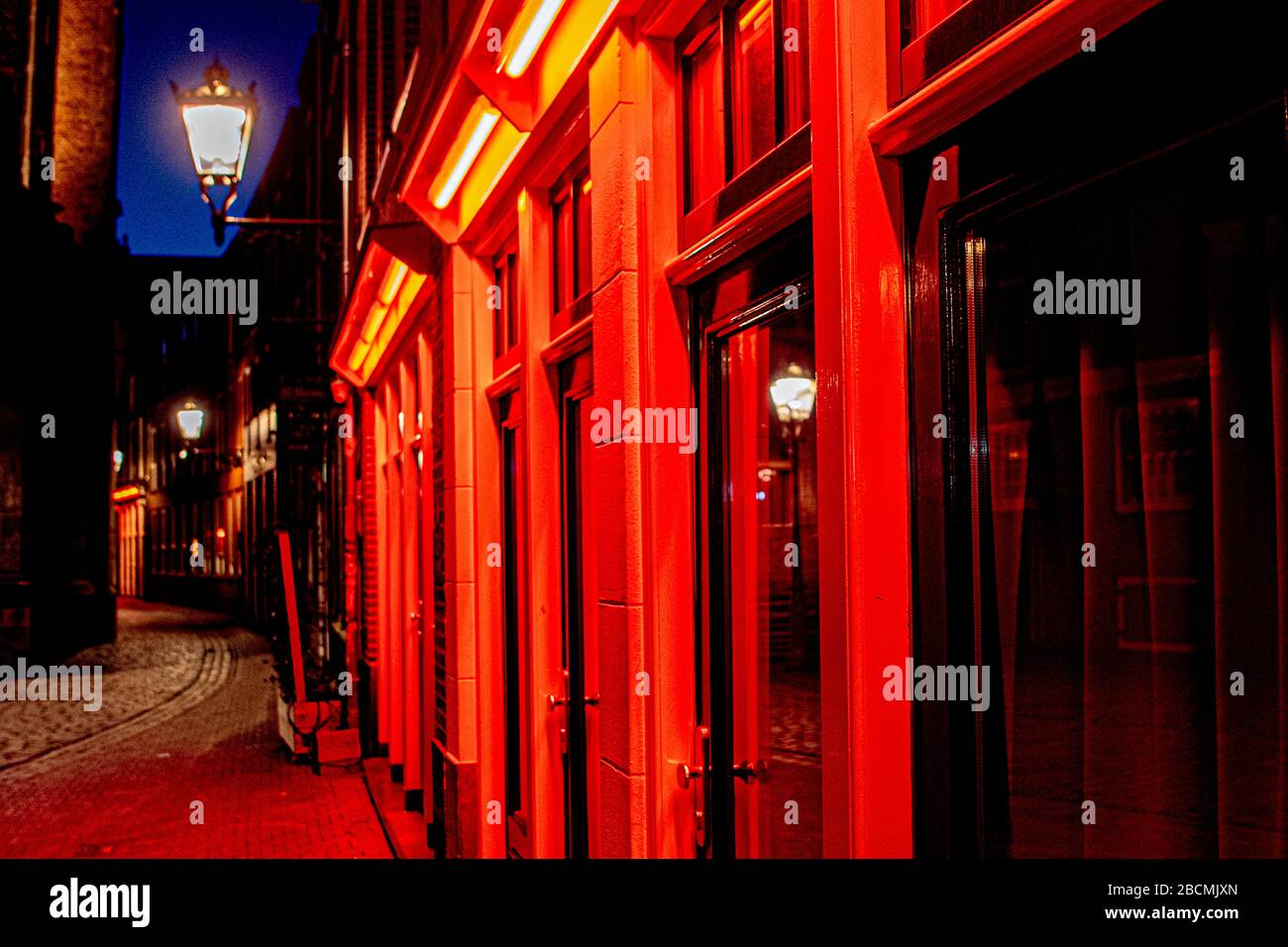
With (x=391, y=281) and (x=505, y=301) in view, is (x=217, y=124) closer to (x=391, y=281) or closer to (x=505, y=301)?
(x=391, y=281)

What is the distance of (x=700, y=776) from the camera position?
12.0 feet

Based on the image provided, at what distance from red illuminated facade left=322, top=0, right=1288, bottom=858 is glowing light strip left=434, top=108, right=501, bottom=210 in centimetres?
14

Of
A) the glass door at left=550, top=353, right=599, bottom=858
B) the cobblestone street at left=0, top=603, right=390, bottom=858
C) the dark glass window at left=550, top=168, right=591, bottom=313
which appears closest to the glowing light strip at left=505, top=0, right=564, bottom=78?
the dark glass window at left=550, top=168, right=591, bottom=313

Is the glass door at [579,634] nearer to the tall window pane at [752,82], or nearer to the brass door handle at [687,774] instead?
the brass door handle at [687,774]

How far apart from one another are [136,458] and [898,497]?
5325 centimetres

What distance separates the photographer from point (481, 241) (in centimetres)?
654

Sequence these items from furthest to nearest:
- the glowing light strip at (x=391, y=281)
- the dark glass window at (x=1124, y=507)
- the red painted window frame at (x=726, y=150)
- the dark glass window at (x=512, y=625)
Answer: the glowing light strip at (x=391, y=281)
the dark glass window at (x=512, y=625)
the red painted window frame at (x=726, y=150)
the dark glass window at (x=1124, y=507)

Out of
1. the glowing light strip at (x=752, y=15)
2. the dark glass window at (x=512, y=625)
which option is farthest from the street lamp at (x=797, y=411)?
the glowing light strip at (x=752, y=15)

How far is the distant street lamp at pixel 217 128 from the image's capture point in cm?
988

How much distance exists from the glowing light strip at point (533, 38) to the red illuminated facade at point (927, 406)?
17 millimetres

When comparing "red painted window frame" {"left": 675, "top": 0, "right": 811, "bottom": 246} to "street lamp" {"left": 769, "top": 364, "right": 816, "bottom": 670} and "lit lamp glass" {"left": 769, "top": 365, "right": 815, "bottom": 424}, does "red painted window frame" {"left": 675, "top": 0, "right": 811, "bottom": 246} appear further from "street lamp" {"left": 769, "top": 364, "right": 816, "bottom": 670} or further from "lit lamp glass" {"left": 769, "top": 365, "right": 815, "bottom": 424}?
"lit lamp glass" {"left": 769, "top": 365, "right": 815, "bottom": 424}

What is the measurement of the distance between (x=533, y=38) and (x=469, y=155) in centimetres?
139
